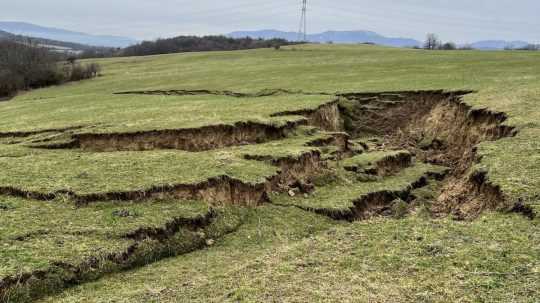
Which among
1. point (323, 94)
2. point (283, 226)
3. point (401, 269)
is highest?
point (323, 94)

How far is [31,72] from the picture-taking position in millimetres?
56188

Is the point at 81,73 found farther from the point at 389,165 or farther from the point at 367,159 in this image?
the point at 389,165

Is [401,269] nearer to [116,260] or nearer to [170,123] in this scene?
[116,260]

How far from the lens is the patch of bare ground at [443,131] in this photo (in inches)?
437

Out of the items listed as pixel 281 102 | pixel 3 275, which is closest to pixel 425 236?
pixel 3 275

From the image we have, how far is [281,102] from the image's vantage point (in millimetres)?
21578

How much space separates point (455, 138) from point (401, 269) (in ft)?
41.1

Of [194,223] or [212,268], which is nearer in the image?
[212,268]

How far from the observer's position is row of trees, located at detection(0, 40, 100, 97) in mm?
52594

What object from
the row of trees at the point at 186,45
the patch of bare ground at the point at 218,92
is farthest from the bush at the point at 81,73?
the row of trees at the point at 186,45

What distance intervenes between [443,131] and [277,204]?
1013 centimetres

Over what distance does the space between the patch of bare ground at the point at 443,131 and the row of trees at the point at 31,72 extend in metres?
43.1

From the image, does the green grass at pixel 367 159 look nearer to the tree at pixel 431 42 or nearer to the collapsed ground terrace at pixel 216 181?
the collapsed ground terrace at pixel 216 181

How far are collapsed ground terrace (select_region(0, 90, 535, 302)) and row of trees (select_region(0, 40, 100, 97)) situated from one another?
3896 cm
